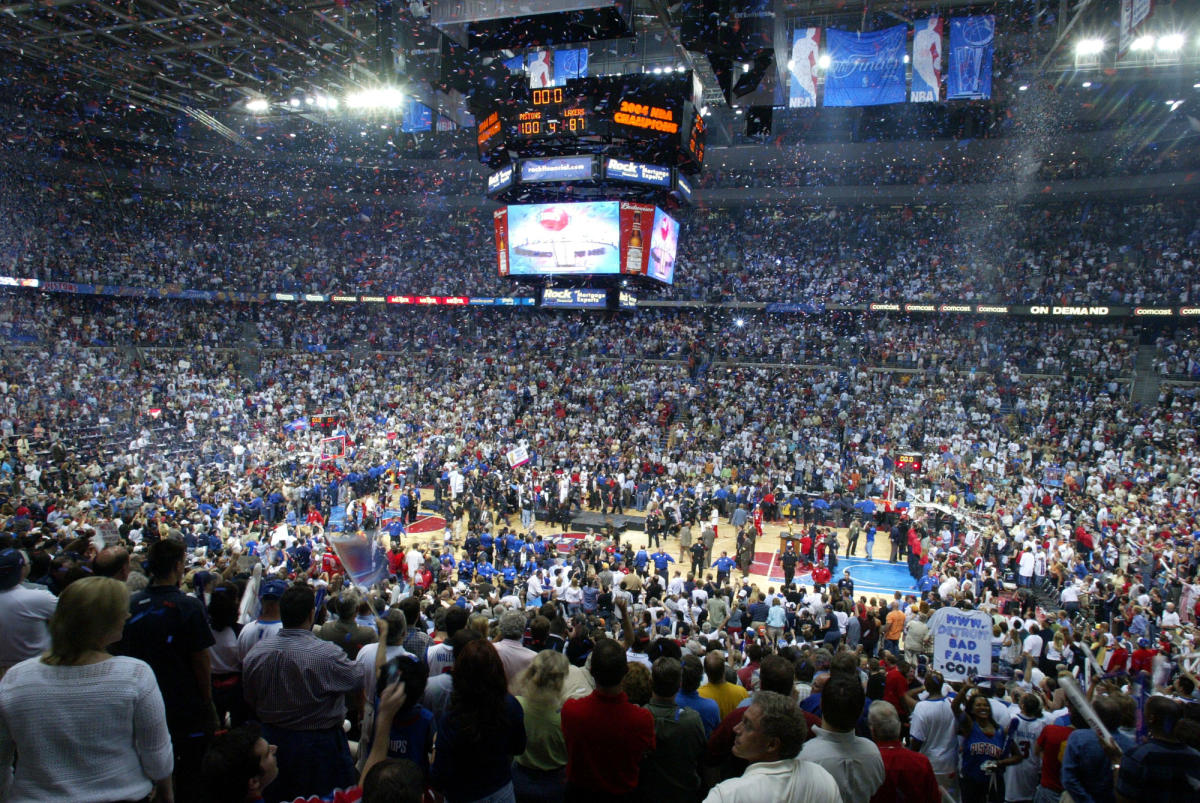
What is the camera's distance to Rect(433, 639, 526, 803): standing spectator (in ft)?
9.50

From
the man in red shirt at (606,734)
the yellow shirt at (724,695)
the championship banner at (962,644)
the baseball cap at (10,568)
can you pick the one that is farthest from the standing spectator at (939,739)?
the baseball cap at (10,568)

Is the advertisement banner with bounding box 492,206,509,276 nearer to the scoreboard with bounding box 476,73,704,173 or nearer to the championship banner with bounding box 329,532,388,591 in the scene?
the scoreboard with bounding box 476,73,704,173

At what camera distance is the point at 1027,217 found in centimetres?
3244

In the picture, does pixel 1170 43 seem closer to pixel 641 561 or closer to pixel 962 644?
pixel 641 561

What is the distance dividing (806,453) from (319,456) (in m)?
16.4

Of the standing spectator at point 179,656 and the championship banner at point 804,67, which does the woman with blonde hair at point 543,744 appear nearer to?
the standing spectator at point 179,656

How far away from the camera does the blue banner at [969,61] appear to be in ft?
68.5

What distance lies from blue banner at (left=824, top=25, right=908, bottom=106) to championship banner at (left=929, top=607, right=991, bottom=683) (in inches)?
755

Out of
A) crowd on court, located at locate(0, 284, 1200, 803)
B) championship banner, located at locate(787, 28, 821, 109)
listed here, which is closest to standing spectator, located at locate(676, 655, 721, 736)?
crowd on court, located at locate(0, 284, 1200, 803)

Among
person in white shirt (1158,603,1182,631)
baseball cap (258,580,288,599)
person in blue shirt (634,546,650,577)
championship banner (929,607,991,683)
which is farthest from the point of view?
person in blue shirt (634,546,650,577)

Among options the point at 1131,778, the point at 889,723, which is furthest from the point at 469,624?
the point at 1131,778

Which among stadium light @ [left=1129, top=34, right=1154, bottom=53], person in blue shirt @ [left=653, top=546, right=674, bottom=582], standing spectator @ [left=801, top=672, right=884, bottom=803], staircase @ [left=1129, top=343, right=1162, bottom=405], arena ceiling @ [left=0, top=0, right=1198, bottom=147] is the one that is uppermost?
arena ceiling @ [left=0, top=0, right=1198, bottom=147]

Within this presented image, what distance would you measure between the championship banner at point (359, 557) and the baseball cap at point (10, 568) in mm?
2028

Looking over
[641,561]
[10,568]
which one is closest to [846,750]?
[10,568]
